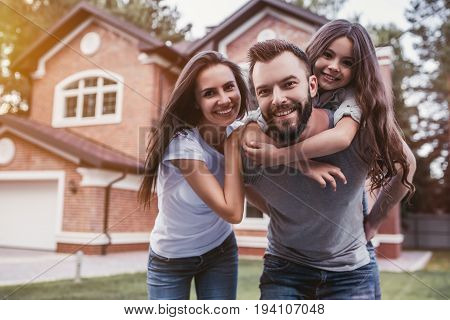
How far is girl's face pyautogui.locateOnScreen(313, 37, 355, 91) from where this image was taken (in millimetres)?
961

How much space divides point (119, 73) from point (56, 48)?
0.22m

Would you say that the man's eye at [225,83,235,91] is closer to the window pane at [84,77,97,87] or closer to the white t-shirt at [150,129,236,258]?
the white t-shirt at [150,129,236,258]

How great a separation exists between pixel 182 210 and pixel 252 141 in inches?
10.2

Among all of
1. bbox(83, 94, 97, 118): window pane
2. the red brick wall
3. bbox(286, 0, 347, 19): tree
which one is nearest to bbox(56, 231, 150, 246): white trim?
the red brick wall

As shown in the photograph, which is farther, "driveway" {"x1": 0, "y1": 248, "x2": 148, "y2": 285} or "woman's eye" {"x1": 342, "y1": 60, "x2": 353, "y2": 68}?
"driveway" {"x1": 0, "y1": 248, "x2": 148, "y2": 285}

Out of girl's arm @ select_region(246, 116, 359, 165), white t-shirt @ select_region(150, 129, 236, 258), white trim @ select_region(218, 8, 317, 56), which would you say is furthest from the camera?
white trim @ select_region(218, 8, 317, 56)

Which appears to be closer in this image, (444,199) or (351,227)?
(351,227)

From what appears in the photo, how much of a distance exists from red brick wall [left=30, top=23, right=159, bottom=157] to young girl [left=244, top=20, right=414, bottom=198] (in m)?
0.44

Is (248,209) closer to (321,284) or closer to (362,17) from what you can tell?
(321,284)

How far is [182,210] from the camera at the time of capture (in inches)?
41.6

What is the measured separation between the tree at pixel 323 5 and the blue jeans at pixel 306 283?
766mm

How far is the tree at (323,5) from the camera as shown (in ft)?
4.17
